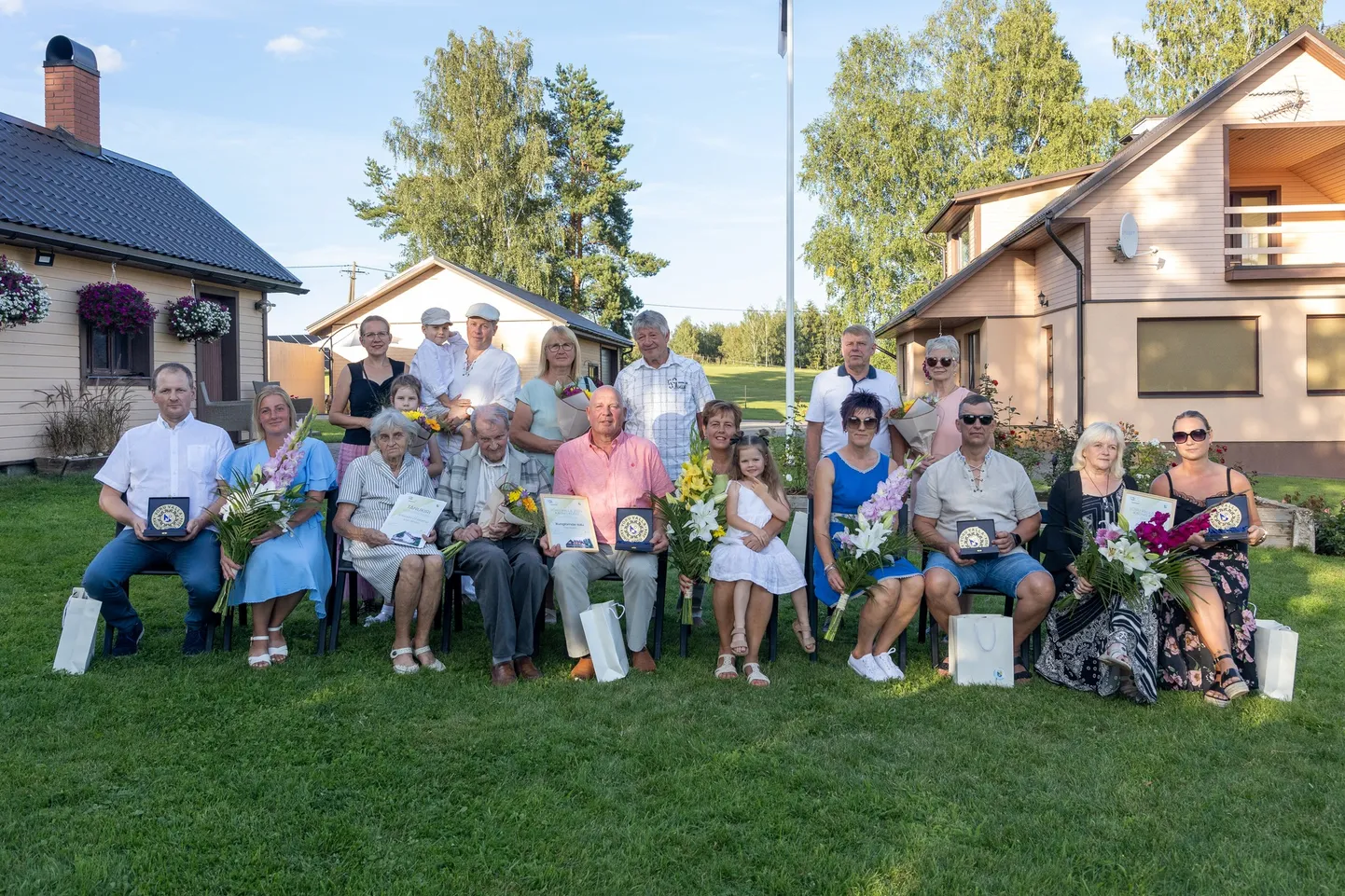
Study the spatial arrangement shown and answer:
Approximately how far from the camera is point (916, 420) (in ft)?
18.8

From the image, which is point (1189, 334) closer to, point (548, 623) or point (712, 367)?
point (548, 623)

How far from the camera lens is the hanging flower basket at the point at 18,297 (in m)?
10.8

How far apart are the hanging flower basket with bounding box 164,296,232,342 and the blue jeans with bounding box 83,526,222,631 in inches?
402

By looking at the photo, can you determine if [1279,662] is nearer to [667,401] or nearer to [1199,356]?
[667,401]

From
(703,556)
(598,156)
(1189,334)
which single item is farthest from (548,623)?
(598,156)

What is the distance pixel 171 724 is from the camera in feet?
13.3

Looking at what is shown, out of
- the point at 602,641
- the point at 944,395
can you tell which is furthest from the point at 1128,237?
the point at 602,641

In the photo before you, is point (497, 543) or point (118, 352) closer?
point (497, 543)

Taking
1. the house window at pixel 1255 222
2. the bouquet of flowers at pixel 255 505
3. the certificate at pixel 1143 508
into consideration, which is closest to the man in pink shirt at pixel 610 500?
the bouquet of flowers at pixel 255 505

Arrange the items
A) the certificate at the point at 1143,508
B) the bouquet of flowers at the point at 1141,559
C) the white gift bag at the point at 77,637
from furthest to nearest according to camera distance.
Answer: the white gift bag at the point at 77,637
the certificate at the point at 1143,508
the bouquet of flowers at the point at 1141,559

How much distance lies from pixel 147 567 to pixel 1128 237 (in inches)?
587

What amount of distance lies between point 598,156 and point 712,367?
30.1 meters

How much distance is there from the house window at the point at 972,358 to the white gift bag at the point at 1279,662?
1549 cm

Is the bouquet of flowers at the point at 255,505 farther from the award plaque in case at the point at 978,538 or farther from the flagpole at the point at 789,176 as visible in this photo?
the flagpole at the point at 789,176
